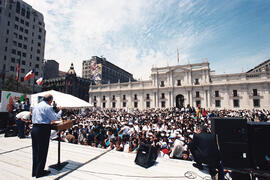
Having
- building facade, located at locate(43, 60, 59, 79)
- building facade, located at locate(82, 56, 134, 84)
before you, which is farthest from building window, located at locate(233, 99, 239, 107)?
building facade, located at locate(43, 60, 59, 79)

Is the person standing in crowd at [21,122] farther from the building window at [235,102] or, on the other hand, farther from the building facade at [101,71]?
the building facade at [101,71]

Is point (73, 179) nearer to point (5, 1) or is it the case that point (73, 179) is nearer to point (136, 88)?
point (136, 88)

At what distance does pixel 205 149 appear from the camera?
131 inches

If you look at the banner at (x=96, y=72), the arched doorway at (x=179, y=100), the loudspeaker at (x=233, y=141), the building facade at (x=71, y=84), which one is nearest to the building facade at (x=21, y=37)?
the building facade at (x=71, y=84)

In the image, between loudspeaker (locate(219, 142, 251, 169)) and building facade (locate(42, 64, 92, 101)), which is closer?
loudspeaker (locate(219, 142, 251, 169))

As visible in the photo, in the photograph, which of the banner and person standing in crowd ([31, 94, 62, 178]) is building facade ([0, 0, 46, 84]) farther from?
person standing in crowd ([31, 94, 62, 178])

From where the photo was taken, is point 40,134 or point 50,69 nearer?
point 40,134

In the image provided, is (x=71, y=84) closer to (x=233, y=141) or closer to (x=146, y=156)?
(x=146, y=156)

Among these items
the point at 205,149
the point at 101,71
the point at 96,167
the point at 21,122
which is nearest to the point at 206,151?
the point at 205,149

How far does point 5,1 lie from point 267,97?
77.0 meters

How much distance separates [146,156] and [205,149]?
156cm

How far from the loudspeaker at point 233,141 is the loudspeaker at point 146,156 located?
5.76 feet

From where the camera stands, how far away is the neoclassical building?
33.0 m

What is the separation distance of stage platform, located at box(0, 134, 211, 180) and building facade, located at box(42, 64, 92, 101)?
53626mm
